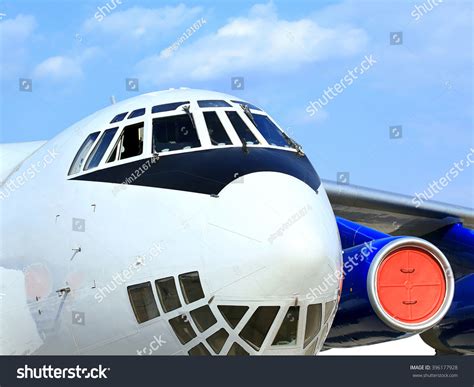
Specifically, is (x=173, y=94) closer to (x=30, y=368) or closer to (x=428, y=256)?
(x=30, y=368)

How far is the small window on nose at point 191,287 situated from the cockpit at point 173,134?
118cm

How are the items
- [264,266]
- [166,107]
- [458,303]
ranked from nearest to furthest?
[264,266] < [166,107] < [458,303]

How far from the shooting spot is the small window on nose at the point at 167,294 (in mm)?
6289

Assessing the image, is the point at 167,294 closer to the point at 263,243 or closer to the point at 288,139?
the point at 263,243

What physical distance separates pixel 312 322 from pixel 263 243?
2.83 feet

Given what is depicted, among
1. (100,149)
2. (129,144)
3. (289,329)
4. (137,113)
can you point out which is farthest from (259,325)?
(137,113)

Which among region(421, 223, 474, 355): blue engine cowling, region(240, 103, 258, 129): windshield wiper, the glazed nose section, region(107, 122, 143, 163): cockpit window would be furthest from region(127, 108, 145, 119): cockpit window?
region(421, 223, 474, 355): blue engine cowling

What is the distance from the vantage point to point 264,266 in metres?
6.12

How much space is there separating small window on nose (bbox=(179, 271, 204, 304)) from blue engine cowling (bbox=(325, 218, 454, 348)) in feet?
14.5

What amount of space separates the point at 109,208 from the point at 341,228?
5.62m

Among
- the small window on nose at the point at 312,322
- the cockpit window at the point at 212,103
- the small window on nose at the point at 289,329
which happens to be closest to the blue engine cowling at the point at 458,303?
the cockpit window at the point at 212,103

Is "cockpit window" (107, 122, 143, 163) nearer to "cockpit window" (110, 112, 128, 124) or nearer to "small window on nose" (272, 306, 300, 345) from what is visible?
"cockpit window" (110, 112, 128, 124)

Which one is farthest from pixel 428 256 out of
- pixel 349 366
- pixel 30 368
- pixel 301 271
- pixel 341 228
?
pixel 30 368

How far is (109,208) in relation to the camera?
6758 mm
